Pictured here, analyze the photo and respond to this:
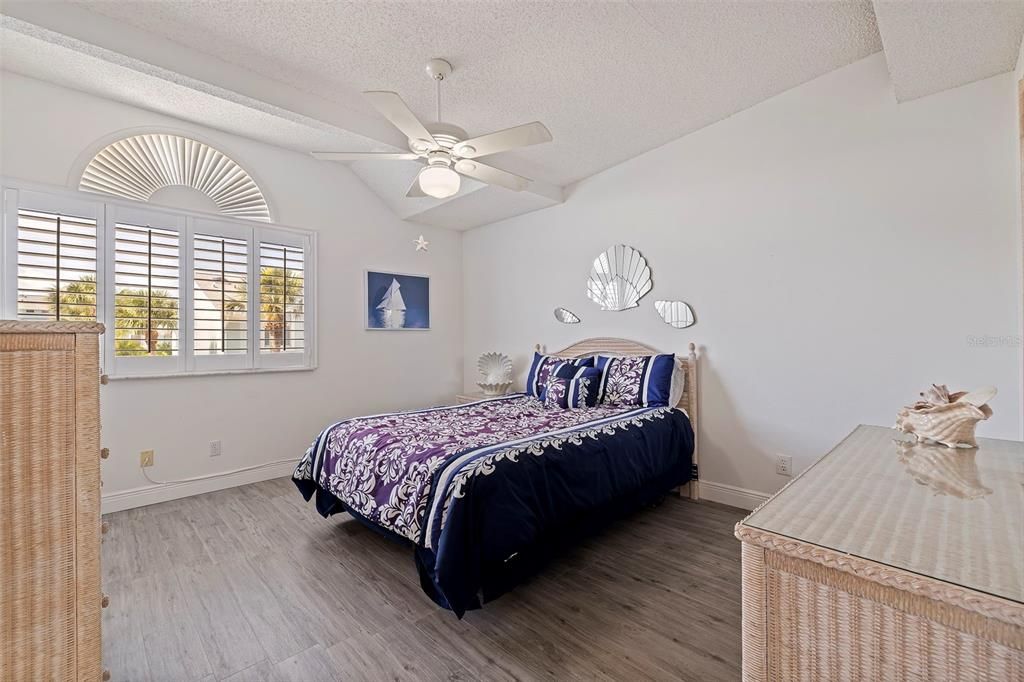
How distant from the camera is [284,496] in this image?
3.45 m

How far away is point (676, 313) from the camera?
351cm

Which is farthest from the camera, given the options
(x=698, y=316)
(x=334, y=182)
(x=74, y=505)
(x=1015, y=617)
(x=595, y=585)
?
(x=334, y=182)

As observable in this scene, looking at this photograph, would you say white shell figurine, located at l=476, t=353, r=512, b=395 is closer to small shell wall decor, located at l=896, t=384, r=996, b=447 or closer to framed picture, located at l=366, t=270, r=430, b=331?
framed picture, located at l=366, t=270, r=430, b=331

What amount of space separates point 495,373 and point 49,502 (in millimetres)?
3921

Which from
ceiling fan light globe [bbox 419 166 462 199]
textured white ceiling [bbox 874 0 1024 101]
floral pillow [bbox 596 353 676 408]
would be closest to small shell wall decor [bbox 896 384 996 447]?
textured white ceiling [bbox 874 0 1024 101]

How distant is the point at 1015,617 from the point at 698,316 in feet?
9.80

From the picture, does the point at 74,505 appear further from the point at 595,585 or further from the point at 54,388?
the point at 595,585

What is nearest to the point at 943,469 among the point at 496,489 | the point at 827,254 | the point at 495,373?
the point at 496,489

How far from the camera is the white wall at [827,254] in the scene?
230 cm

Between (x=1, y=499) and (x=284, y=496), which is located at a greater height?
(x=1, y=499)

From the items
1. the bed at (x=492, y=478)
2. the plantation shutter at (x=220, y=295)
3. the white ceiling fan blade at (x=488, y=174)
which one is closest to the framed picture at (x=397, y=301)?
the plantation shutter at (x=220, y=295)

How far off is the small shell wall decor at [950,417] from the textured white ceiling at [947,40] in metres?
1.50

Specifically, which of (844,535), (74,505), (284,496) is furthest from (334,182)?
(844,535)

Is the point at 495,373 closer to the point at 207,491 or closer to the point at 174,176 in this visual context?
the point at 207,491
